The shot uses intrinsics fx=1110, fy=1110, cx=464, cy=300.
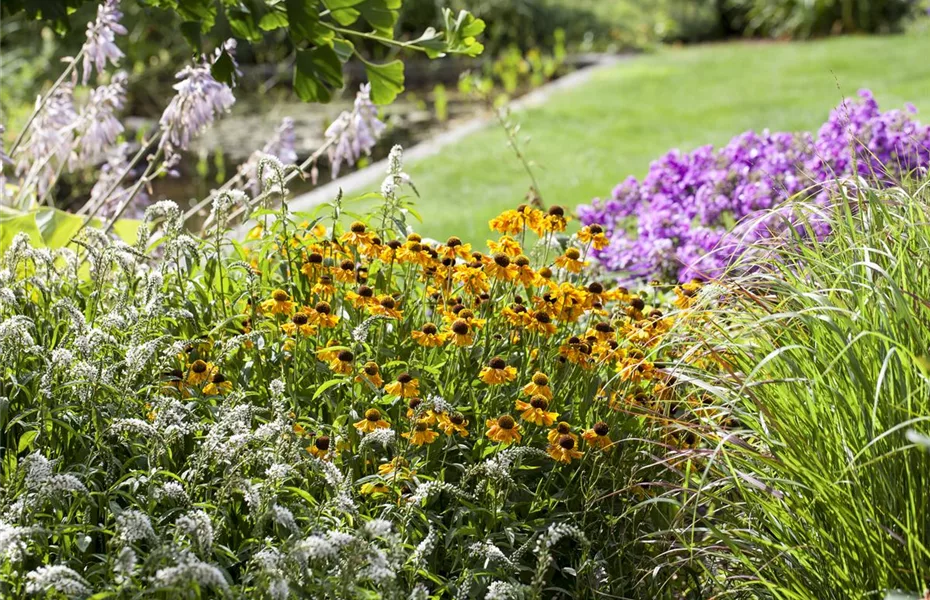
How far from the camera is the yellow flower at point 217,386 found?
8.73 feet

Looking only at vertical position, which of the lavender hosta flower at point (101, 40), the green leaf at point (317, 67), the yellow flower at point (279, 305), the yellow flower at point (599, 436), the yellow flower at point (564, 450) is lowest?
the yellow flower at point (599, 436)

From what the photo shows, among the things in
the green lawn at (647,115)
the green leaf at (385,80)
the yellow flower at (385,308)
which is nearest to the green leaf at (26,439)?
the yellow flower at (385,308)

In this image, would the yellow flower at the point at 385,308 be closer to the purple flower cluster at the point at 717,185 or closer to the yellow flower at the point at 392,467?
the yellow flower at the point at 392,467

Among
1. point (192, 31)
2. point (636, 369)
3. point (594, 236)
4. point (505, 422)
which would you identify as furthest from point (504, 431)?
point (192, 31)

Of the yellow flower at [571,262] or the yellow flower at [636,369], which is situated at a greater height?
the yellow flower at [571,262]

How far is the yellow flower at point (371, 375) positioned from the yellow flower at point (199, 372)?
38cm

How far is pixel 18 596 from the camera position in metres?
2.12

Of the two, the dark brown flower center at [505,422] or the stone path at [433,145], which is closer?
the dark brown flower center at [505,422]

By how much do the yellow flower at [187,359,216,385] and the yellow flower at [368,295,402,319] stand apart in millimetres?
422

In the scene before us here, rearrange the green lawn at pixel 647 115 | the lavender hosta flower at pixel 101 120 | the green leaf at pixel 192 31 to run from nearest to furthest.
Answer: the green leaf at pixel 192 31
the lavender hosta flower at pixel 101 120
the green lawn at pixel 647 115

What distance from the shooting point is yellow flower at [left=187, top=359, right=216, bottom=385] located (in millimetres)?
2656

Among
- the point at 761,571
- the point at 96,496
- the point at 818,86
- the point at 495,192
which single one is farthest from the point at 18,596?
the point at 818,86

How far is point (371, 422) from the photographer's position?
2.46 meters

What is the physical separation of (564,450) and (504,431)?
15 cm
